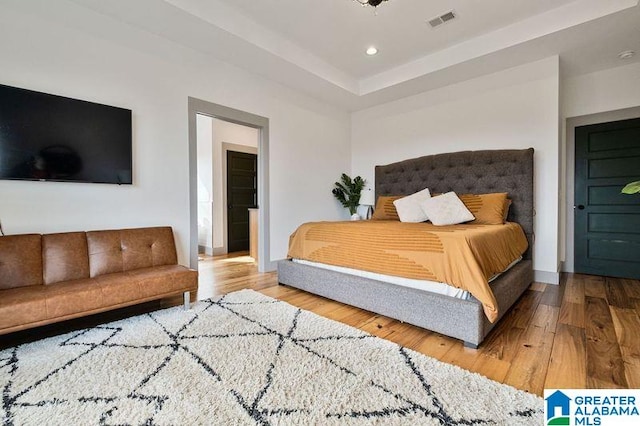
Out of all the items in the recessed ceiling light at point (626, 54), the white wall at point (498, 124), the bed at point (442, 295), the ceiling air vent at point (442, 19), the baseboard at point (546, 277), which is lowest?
the baseboard at point (546, 277)

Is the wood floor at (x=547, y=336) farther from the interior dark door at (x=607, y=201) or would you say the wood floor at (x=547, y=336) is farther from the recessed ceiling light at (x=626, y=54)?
the recessed ceiling light at (x=626, y=54)

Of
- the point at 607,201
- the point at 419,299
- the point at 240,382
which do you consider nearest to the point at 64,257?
the point at 240,382

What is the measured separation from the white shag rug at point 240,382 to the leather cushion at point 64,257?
455mm

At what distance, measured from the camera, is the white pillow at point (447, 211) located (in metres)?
3.15

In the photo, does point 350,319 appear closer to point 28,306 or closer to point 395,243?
point 395,243

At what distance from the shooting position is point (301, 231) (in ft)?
10.3

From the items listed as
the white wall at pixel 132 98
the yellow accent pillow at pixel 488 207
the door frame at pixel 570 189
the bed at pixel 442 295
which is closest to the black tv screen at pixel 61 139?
the white wall at pixel 132 98

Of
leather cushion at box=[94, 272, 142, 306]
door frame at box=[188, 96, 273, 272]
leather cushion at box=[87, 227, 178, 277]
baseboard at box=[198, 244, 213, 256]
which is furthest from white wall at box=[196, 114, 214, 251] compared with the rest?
leather cushion at box=[94, 272, 142, 306]

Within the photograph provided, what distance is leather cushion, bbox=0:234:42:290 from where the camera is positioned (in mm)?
1964

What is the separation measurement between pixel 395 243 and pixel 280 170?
2289 mm

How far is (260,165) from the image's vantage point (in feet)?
12.8

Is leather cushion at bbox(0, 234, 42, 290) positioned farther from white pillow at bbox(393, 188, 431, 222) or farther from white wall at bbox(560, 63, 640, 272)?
white wall at bbox(560, 63, 640, 272)

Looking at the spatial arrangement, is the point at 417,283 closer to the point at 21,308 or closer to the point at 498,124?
the point at 21,308

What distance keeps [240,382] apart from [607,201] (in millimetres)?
4560
